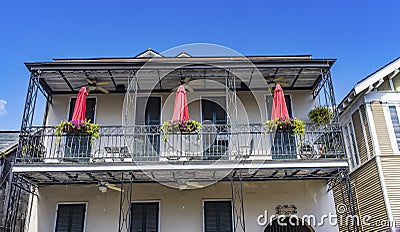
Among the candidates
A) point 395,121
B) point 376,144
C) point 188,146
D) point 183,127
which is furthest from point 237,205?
point 395,121

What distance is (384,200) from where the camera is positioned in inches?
351

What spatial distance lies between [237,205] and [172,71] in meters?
4.34

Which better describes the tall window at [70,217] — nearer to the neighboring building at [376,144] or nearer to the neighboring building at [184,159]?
the neighboring building at [184,159]

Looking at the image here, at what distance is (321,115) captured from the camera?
998cm

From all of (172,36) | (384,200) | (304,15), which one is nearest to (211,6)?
(172,36)

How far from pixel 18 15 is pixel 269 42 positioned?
7.71 m

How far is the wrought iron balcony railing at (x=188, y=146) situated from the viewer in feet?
28.7

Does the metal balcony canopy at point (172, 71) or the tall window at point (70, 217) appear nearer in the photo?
the metal balcony canopy at point (172, 71)

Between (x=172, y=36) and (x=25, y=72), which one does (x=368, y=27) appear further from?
(x=25, y=72)

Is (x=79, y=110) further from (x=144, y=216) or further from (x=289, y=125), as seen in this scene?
(x=289, y=125)

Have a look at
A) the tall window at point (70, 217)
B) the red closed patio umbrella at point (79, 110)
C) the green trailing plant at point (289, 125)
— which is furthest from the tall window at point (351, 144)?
the tall window at point (70, 217)

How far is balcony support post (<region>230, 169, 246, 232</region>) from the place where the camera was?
9.48 m

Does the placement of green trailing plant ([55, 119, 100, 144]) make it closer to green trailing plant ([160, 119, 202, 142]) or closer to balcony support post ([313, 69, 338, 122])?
green trailing plant ([160, 119, 202, 142])

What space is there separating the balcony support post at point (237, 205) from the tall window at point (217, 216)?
0.48 ft
